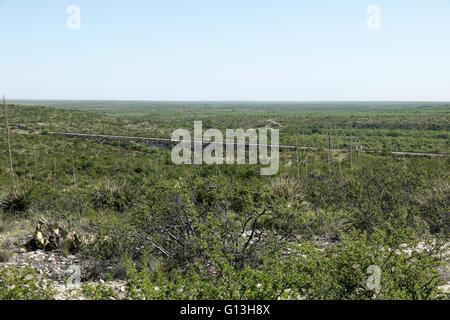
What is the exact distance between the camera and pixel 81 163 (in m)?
21.1

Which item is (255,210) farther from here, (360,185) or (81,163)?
A: (81,163)

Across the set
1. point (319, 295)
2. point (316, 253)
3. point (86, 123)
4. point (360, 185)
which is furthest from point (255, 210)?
point (86, 123)

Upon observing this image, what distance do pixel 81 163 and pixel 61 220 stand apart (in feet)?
44.2

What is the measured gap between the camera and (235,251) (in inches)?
228

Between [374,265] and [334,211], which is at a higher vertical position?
[374,265]

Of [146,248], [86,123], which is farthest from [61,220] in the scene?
[86,123]

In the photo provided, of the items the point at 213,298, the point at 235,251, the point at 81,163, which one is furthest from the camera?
the point at 81,163

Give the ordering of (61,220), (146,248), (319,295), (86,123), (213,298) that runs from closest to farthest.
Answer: (213,298), (319,295), (146,248), (61,220), (86,123)

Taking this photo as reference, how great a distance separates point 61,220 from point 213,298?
19.6 feet

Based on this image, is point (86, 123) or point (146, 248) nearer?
point (146, 248)
